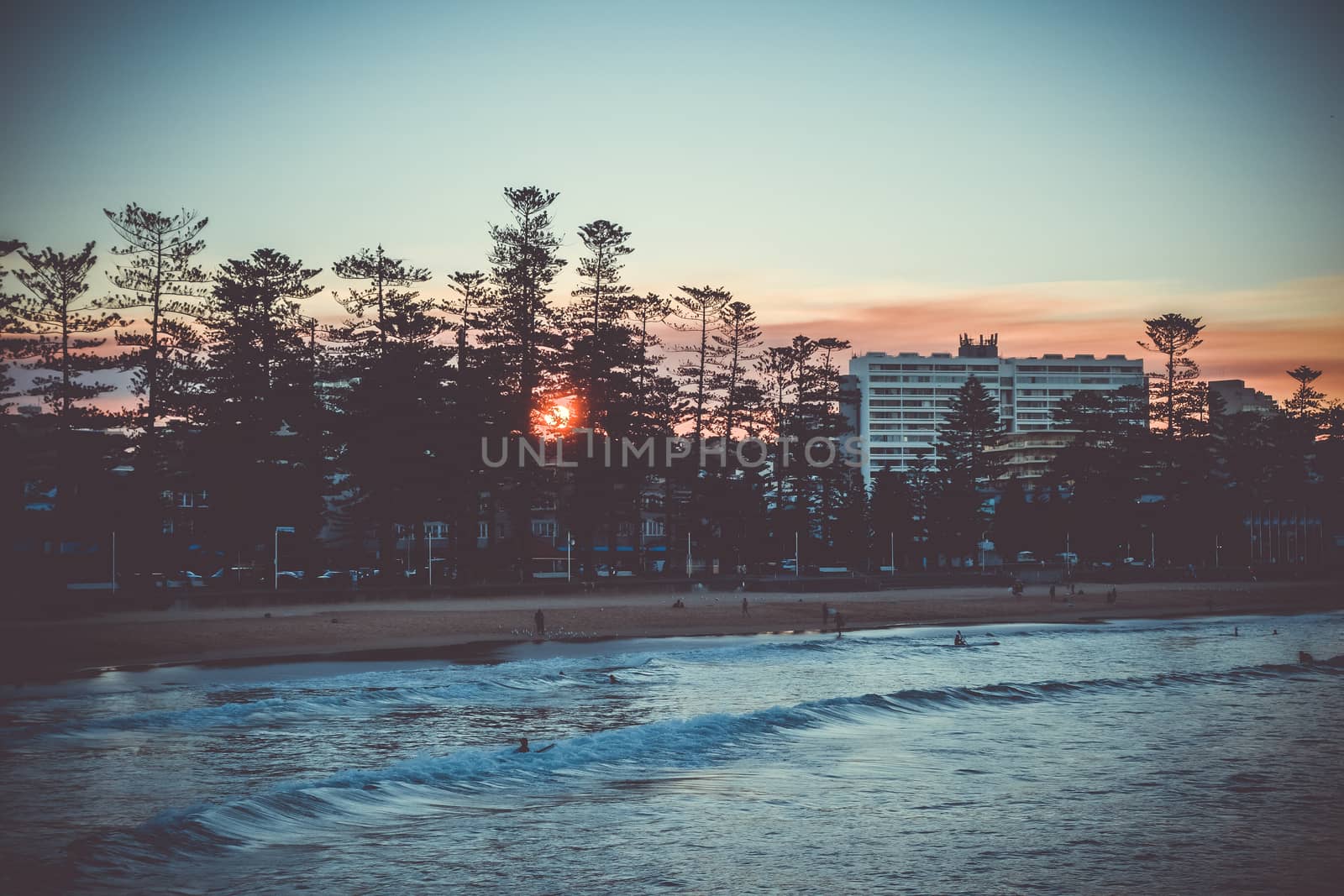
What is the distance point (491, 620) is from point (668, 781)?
24265mm

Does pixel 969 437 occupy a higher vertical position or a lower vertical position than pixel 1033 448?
lower

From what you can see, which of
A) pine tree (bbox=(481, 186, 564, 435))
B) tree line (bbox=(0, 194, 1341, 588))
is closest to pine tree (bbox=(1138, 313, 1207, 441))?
tree line (bbox=(0, 194, 1341, 588))

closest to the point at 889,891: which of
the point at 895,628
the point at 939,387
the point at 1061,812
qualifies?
the point at 1061,812

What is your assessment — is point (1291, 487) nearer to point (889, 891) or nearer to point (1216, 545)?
point (1216, 545)

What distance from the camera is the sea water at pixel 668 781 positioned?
11.5 metres

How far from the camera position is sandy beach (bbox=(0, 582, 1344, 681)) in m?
30.5

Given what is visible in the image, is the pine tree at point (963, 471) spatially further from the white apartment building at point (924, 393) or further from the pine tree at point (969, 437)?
the white apartment building at point (924, 393)

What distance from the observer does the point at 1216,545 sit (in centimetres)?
8381

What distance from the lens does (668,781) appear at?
16.2 m

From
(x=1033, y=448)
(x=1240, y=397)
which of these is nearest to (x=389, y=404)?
(x=1033, y=448)

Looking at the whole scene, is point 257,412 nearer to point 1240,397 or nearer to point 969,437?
point 969,437

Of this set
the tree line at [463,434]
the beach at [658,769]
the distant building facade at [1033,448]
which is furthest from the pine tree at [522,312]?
the distant building facade at [1033,448]

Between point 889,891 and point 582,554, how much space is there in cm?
5377

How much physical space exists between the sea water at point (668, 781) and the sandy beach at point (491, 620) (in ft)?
12.6
